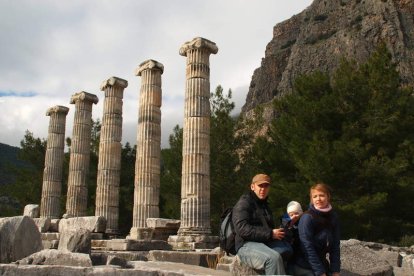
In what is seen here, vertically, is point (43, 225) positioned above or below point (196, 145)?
below

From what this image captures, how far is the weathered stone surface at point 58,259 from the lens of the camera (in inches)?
255

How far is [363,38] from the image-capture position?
77.9 m

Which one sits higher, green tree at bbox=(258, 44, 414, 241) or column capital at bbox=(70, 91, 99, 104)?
column capital at bbox=(70, 91, 99, 104)

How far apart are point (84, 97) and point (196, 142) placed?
8.96 metres

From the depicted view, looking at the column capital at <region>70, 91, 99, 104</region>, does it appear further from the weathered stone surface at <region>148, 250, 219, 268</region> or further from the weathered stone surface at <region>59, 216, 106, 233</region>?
the weathered stone surface at <region>148, 250, 219, 268</region>

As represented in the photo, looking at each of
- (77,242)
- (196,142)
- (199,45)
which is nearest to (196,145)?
(196,142)

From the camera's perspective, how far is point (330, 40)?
88.1m

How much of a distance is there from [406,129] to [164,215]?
15.3 metres

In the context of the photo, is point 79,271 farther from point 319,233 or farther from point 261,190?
point 319,233

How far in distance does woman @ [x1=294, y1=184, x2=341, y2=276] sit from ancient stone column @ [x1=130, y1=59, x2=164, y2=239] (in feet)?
47.6

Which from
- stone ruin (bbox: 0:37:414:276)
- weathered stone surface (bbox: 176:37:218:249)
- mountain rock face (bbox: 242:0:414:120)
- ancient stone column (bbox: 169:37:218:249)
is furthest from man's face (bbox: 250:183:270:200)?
mountain rock face (bbox: 242:0:414:120)

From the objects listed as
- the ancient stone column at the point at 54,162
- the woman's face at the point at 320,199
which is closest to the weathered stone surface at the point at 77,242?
the woman's face at the point at 320,199

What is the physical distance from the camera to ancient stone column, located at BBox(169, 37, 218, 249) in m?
16.4

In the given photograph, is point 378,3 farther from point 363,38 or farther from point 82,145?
point 82,145
